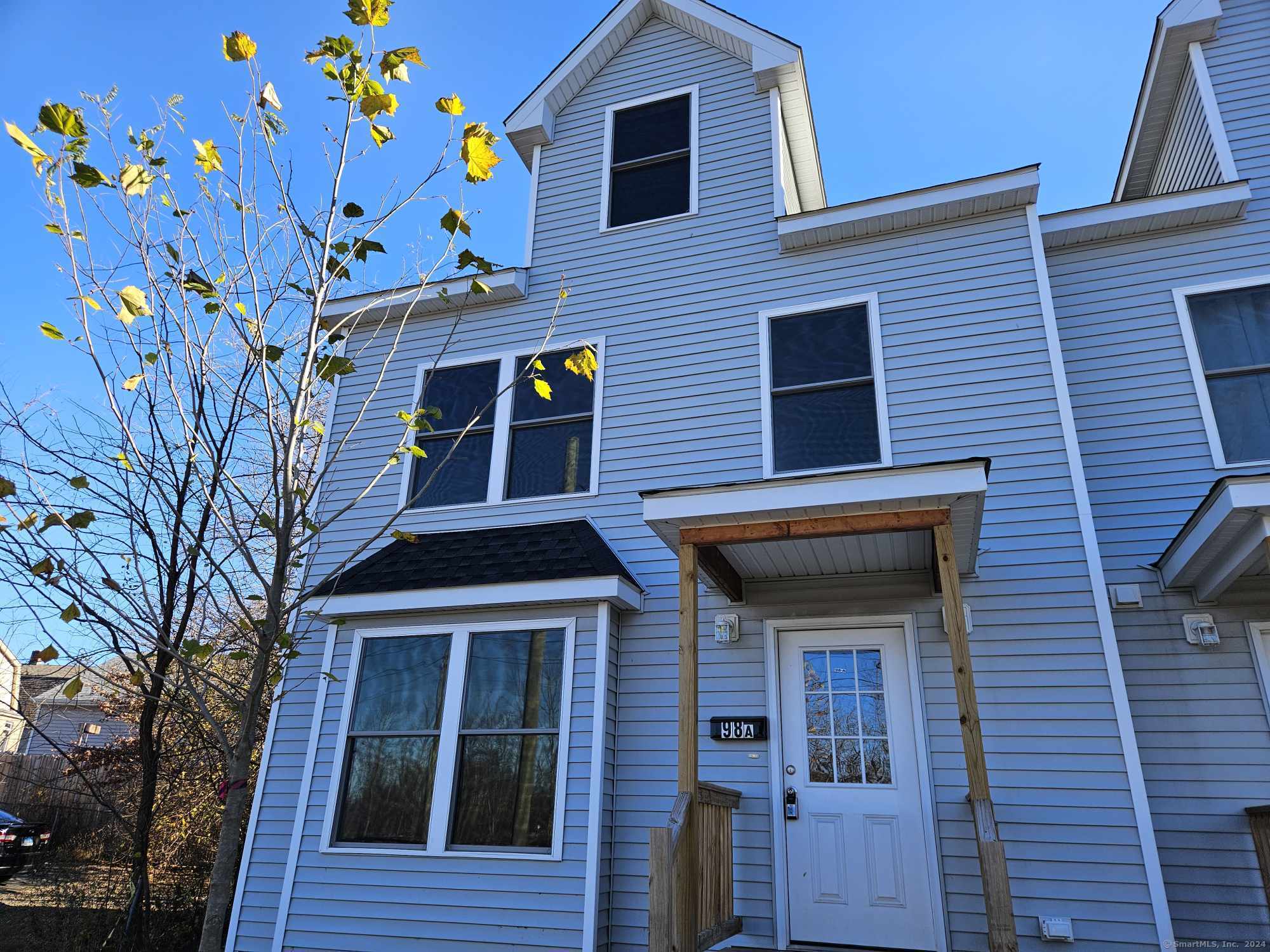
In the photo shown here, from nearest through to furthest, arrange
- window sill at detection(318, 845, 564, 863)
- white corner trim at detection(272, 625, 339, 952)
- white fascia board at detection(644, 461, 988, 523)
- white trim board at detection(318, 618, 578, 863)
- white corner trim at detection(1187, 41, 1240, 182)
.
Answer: white fascia board at detection(644, 461, 988, 523), window sill at detection(318, 845, 564, 863), white trim board at detection(318, 618, 578, 863), white corner trim at detection(272, 625, 339, 952), white corner trim at detection(1187, 41, 1240, 182)

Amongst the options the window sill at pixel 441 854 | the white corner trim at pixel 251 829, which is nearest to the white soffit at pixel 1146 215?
the window sill at pixel 441 854

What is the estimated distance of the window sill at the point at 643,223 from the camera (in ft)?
24.4

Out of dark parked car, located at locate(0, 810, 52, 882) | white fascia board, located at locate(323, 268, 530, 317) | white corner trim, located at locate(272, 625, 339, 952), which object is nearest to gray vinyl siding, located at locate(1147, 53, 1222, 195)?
white fascia board, located at locate(323, 268, 530, 317)

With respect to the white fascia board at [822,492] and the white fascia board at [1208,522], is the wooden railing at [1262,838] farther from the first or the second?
the white fascia board at [822,492]

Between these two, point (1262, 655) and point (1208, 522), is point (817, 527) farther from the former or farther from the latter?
point (1262, 655)

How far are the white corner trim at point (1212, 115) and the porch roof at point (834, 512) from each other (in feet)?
13.0

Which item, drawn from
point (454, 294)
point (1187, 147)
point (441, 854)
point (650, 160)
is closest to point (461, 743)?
point (441, 854)

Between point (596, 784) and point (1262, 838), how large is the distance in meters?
3.85

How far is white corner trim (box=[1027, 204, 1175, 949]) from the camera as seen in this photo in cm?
459

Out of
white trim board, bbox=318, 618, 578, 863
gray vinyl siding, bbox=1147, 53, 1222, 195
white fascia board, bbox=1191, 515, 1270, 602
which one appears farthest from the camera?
gray vinyl siding, bbox=1147, 53, 1222, 195

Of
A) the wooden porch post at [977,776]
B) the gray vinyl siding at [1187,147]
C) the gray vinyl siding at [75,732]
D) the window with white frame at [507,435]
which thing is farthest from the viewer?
the gray vinyl siding at [75,732]

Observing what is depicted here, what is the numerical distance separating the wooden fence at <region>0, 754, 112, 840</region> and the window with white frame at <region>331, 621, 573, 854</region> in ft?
25.6

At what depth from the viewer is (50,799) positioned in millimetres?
13555

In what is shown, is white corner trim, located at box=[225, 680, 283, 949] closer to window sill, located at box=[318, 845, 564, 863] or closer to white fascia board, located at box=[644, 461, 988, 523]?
window sill, located at box=[318, 845, 564, 863]
